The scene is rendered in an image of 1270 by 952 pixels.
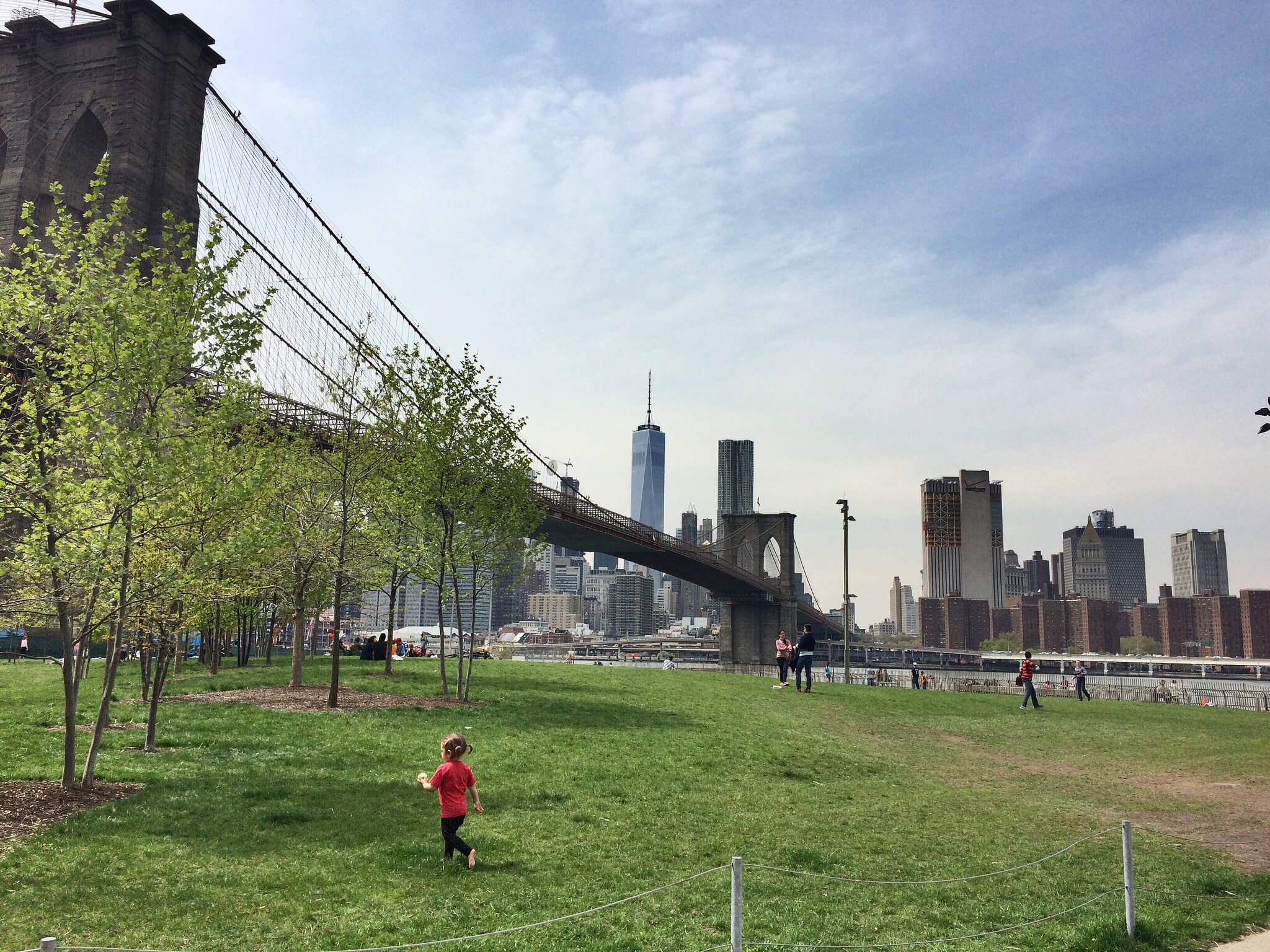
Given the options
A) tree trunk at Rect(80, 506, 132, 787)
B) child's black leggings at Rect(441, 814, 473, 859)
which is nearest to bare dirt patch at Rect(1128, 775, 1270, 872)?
child's black leggings at Rect(441, 814, 473, 859)

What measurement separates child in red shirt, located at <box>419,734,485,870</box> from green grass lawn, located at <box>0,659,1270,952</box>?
0.81 ft

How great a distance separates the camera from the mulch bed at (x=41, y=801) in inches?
385

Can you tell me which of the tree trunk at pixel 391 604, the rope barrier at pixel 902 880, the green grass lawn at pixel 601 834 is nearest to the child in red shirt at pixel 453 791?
the green grass lawn at pixel 601 834

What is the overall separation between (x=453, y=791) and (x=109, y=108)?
36021 millimetres

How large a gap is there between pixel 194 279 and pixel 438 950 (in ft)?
31.8

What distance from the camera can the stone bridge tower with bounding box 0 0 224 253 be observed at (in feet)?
110

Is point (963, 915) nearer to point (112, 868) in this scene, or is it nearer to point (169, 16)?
point (112, 868)

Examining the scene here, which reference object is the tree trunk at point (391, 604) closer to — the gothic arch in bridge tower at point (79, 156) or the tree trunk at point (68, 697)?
the tree trunk at point (68, 697)

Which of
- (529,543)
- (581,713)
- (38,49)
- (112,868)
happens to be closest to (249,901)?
(112,868)

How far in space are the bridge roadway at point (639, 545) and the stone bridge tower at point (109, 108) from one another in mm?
24026

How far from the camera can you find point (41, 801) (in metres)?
10.8

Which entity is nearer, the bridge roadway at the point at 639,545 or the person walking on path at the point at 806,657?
the person walking on path at the point at 806,657

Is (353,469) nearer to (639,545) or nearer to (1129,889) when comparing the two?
(1129,889)

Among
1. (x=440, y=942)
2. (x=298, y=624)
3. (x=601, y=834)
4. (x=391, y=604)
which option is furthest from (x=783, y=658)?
(x=440, y=942)
